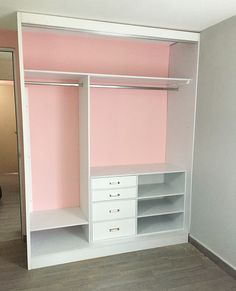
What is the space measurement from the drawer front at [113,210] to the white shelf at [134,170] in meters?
0.32

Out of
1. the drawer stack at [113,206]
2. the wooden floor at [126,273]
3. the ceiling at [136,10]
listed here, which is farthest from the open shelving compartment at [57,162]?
the ceiling at [136,10]

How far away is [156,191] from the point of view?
10.5ft

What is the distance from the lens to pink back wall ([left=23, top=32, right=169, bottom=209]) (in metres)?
2.96

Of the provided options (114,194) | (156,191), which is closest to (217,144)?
(156,191)

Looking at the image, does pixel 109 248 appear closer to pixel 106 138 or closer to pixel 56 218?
pixel 56 218

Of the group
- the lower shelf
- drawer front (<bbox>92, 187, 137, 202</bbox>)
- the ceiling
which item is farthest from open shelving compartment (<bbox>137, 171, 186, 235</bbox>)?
the ceiling

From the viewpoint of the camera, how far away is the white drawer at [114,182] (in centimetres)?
279

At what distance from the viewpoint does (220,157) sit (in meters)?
2.63

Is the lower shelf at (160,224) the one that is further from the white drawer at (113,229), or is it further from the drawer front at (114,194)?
the drawer front at (114,194)

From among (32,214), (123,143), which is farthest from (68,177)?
(123,143)

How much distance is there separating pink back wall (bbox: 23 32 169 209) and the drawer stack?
477 millimetres

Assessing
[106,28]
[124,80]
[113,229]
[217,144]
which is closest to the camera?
[106,28]

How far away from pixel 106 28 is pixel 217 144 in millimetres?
1590

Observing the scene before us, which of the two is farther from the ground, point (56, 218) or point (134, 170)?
point (134, 170)
